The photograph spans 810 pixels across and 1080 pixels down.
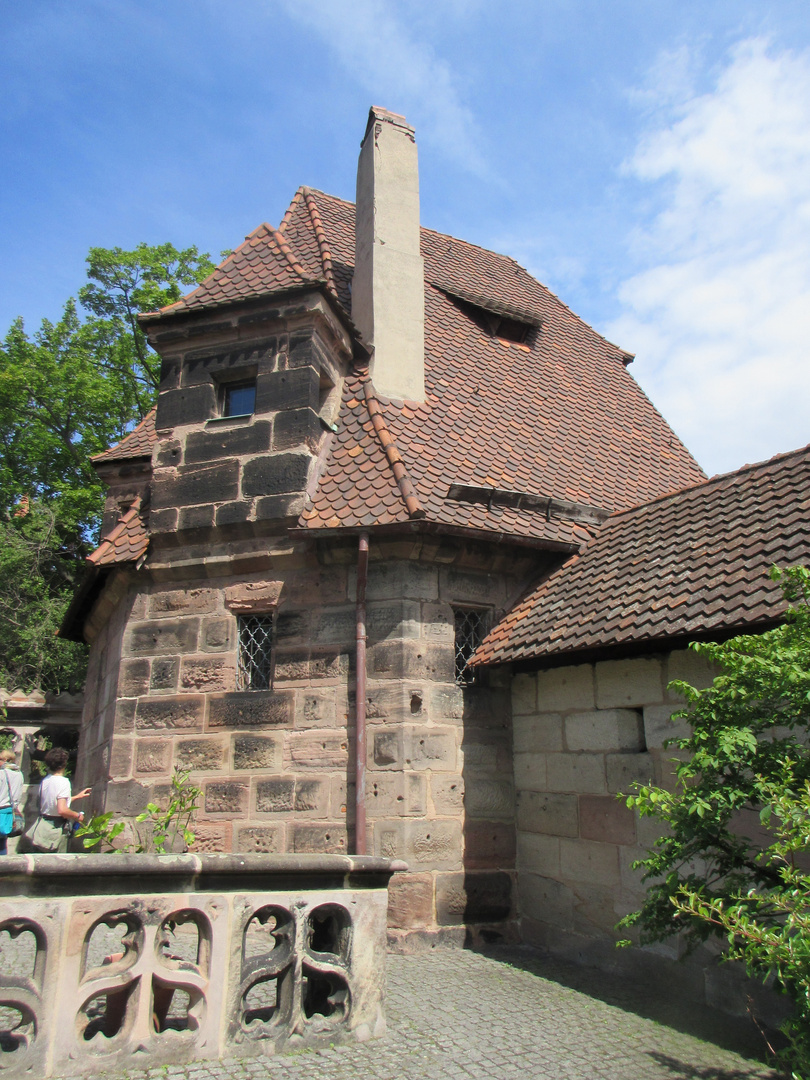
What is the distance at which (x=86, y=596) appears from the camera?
31.1 feet

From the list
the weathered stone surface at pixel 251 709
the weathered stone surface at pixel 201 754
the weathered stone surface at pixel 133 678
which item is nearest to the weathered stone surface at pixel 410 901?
the weathered stone surface at pixel 251 709

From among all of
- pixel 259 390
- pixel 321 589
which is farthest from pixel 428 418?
pixel 321 589

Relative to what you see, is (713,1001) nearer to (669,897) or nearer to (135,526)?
(669,897)

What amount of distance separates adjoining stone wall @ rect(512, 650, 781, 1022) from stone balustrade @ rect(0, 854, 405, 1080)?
2271mm

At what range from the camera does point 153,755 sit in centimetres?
716

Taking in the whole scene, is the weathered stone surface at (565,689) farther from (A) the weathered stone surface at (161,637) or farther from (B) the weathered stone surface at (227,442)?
(B) the weathered stone surface at (227,442)

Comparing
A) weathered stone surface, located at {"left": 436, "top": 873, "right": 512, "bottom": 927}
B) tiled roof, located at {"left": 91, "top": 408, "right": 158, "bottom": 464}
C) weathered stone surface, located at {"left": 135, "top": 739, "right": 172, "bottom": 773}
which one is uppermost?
tiled roof, located at {"left": 91, "top": 408, "right": 158, "bottom": 464}

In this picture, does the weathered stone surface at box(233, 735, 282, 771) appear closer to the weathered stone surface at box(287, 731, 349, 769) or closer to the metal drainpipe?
the weathered stone surface at box(287, 731, 349, 769)

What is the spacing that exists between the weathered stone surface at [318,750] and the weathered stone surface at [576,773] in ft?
5.59

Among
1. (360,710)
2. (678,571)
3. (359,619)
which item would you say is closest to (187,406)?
(359,619)

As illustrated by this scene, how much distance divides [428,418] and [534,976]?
523cm

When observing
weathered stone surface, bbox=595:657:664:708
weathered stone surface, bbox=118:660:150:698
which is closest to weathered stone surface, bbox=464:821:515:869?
weathered stone surface, bbox=595:657:664:708

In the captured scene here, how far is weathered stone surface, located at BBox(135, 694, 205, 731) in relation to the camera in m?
7.12

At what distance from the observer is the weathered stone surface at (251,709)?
272 inches
